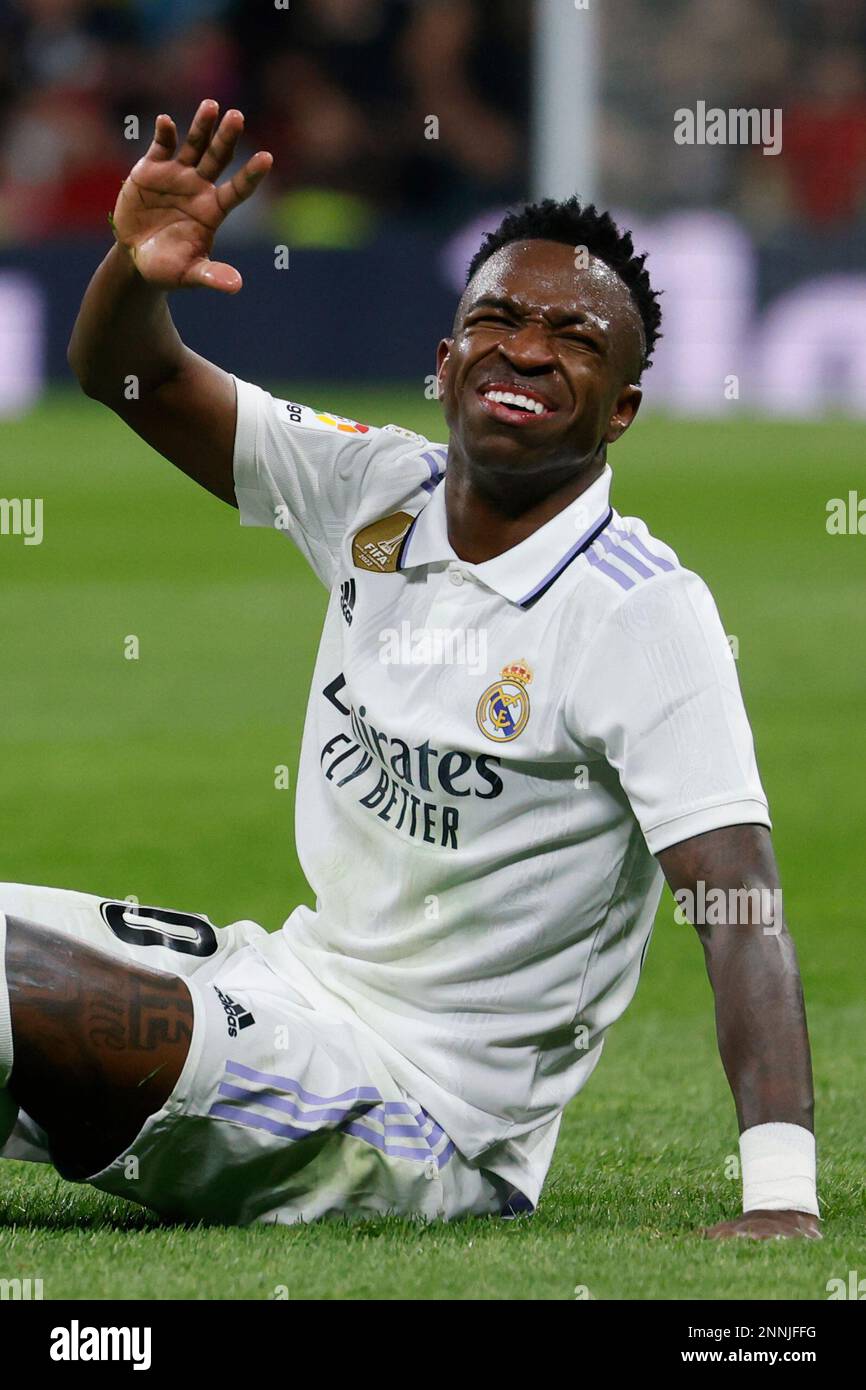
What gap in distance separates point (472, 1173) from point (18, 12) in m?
19.7

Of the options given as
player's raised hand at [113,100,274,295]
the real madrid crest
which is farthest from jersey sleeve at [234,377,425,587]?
the real madrid crest

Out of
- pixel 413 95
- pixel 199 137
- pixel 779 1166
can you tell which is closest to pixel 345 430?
pixel 199 137

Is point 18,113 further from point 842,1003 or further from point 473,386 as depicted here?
point 473,386

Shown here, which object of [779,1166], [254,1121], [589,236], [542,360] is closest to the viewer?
[779,1166]

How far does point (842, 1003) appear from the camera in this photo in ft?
19.2

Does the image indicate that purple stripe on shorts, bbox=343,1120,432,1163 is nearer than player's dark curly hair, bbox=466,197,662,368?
Yes

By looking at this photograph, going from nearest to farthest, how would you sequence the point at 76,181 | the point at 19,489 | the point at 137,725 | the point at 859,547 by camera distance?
the point at 137,725
the point at 859,547
the point at 19,489
the point at 76,181

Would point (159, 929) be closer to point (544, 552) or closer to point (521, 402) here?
point (544, 552)

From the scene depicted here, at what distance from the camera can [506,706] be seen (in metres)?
3.61

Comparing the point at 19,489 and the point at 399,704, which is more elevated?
the point at 19,489

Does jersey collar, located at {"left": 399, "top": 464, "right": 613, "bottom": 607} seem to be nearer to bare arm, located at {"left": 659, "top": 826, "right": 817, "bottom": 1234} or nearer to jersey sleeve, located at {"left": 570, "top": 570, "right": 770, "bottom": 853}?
jersey sleeve, located at {"left": 570, "top": 570, "right": 770, "bottom": 853}

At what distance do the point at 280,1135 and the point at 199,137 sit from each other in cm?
156

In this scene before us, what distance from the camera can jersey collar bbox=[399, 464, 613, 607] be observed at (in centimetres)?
370

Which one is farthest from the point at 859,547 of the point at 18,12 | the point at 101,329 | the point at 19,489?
the point at 18,12
